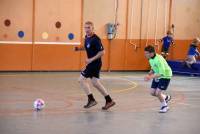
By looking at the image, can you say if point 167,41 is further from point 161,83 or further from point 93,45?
point 93,45

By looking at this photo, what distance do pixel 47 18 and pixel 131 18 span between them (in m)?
3.80

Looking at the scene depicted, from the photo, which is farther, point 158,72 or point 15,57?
point 15,57

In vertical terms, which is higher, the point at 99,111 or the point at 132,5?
the point at 132,5

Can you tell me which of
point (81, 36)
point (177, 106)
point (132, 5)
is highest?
point (132, 5)

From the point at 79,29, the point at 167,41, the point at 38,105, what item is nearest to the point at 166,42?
the point at 167,41

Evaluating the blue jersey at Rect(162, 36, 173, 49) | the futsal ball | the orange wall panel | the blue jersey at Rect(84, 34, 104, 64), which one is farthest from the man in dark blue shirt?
the blue jersey at Rect(162, 36, 173, 49)

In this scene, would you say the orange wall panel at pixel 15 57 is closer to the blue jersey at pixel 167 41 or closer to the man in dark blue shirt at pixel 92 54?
the blue jersey at pixel 167 41

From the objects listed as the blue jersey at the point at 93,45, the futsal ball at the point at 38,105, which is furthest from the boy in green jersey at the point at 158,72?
the futsal ball at the point at 38,105

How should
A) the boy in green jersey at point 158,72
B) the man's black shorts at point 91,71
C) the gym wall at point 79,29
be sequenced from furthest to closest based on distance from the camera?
the gym wall at point 79,29
the man's black shorts at point 91,71
the boy in green jersey at point 158,72

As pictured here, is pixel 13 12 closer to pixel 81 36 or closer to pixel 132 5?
pixel 81 36

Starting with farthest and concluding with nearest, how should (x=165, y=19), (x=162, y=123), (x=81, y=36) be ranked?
(x=165, y=19), (x=81, y=36), (x=162, y=123)

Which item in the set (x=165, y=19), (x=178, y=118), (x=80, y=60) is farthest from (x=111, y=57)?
(x=178, y=118)

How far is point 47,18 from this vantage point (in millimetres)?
19219

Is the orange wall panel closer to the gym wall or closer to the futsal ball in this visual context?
the gym wall
